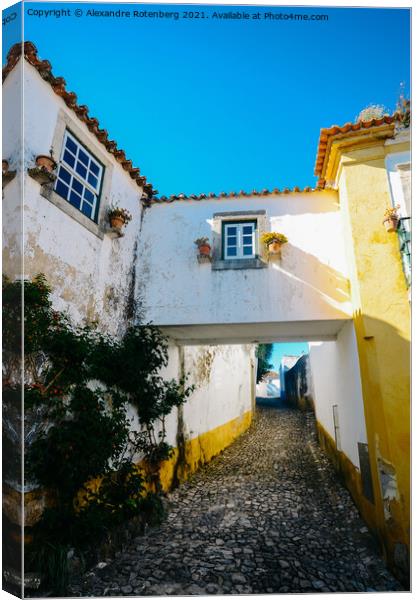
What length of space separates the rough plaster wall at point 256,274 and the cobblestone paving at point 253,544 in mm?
3098

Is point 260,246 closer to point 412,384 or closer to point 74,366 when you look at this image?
point 412,384

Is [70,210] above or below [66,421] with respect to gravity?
above

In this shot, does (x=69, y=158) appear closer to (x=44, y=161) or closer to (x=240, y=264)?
(x=44, y=161)

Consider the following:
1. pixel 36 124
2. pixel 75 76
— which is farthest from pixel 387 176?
pixel 36 124

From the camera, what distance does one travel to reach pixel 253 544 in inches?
175

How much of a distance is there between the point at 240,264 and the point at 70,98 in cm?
351

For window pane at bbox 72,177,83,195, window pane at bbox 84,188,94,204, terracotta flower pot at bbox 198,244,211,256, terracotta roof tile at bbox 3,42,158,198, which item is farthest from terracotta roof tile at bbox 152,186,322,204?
window pane at bbox 72,177,83,195

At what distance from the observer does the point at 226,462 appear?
916cm

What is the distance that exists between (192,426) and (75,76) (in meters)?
7.52

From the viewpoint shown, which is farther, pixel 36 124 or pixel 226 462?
pixel 226 462

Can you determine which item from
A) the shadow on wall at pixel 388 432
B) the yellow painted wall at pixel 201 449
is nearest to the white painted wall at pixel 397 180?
the shadow on wall at pixel 388 432

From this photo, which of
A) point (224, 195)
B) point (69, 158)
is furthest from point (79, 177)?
point (224, 195)

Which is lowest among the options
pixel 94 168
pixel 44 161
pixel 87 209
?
pixel 87 209

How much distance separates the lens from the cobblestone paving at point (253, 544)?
3506mm
